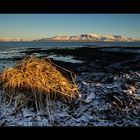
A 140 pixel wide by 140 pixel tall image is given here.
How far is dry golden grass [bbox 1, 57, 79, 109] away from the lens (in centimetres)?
214

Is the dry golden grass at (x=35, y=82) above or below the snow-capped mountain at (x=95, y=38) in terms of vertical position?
below

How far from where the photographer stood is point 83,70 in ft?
7.38

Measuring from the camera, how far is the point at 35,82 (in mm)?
2143

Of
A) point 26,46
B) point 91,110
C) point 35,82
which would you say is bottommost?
point 91,110

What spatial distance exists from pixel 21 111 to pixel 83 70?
1.92ft

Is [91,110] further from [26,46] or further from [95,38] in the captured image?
[26,46]

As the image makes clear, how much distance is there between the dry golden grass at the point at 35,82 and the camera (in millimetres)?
2139

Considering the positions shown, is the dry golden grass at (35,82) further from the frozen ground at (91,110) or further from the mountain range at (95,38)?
the mountain range at (95,38)

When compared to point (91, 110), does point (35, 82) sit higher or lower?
higher

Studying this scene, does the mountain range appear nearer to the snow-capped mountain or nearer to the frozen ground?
the snow-capped mountain

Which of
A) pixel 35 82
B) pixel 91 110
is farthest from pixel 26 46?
pixel 91 110

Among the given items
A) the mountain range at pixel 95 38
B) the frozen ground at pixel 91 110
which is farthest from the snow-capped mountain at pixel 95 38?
the frozen ground at pixel 91 110

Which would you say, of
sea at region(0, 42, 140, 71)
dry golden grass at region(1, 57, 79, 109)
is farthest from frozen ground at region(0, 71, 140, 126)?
sea at region(0, 42, 140, 71)
